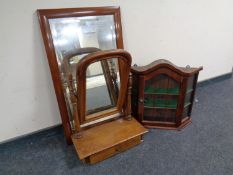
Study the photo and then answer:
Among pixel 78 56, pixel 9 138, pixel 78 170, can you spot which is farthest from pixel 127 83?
pixel 9 138

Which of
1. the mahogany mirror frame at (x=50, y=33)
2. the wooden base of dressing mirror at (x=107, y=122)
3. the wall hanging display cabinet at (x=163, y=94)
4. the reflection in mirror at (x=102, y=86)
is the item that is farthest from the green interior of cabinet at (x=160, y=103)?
the mahogany mirror frame at (x=50, y=33)

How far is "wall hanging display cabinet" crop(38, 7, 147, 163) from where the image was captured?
1.29 meters

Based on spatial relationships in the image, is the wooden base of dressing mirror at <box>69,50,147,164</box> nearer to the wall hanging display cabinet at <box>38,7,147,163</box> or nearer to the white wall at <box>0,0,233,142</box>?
the wall hanging display cabinet at <box>38,7,147,163</box>

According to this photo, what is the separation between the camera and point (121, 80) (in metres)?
1.43

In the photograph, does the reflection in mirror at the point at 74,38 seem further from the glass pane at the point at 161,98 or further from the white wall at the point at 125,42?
the glass pane at the point at 161,98

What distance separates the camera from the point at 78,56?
1.41m

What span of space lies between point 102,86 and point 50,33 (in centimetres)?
59

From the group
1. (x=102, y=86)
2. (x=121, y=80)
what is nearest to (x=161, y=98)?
(x=121, y=80)

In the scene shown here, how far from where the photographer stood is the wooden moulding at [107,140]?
4.40 feet

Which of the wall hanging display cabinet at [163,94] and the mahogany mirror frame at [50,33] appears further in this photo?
the wall hanging display cabinet at [163,94]

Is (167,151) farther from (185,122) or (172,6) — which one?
(172,6)

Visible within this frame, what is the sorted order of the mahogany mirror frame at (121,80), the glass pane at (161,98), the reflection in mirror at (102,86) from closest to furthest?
the mahogany mirror frame at (121,80), the reflection in mirror at (102,86), the glass pane at (161,98)

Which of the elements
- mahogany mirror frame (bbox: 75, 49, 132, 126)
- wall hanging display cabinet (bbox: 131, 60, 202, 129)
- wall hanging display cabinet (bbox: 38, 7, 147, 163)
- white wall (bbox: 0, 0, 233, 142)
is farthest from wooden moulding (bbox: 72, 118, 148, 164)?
white wall (bbox: 0, 0, 233, 142)

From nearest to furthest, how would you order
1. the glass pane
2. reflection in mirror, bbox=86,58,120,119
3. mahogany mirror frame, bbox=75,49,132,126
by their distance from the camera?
1. mahogany mirror frame, bbox=75,49,132,126
2. reflection in mirror, bbox=86,58,120,119
3. the glass pane
